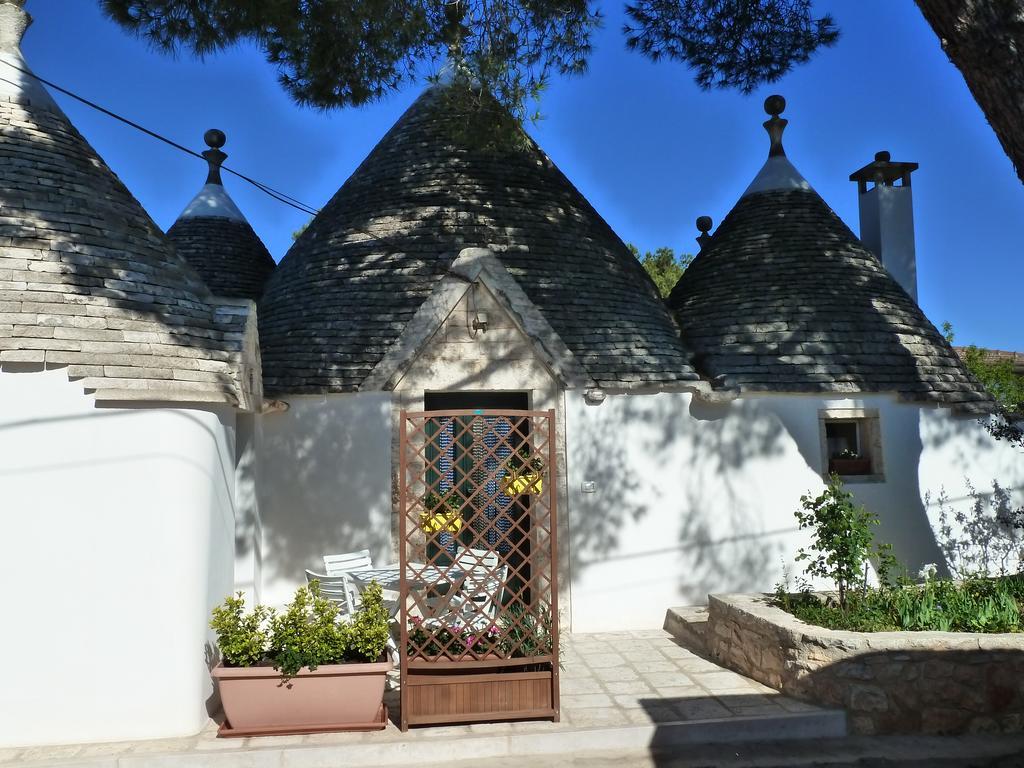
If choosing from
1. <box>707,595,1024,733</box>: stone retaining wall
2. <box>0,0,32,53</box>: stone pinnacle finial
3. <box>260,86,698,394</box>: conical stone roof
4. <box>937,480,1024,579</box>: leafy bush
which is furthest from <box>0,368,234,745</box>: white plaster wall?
<box>937,480,1024,579</box>: leafy bush

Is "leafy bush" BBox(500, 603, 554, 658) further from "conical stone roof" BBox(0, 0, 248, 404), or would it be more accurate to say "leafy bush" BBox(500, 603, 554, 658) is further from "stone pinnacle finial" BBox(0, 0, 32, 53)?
"stone pinnacle finial" BBox(0, 0, 32, 53)

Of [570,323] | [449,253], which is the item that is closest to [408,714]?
[570,323]

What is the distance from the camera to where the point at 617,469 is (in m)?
8.53

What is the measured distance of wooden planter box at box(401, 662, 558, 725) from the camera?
5.48 meters

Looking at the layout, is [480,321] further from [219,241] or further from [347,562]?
[219,241]

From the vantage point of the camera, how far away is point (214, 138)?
1287 cm

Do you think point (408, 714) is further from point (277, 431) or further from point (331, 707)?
point (277, 431)

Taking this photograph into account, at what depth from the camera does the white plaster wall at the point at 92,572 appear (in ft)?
17.3

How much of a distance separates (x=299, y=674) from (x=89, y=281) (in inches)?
135

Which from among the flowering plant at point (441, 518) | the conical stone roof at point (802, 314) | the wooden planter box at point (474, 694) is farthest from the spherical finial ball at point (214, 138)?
the wooden planter box at point (474, 694)

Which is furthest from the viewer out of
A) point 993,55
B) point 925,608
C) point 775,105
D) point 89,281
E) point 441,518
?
point 775,105

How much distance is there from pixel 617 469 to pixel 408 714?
3871 mm

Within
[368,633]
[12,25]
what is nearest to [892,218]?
[368,633]

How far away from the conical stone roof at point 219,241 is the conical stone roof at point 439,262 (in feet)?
3.83
